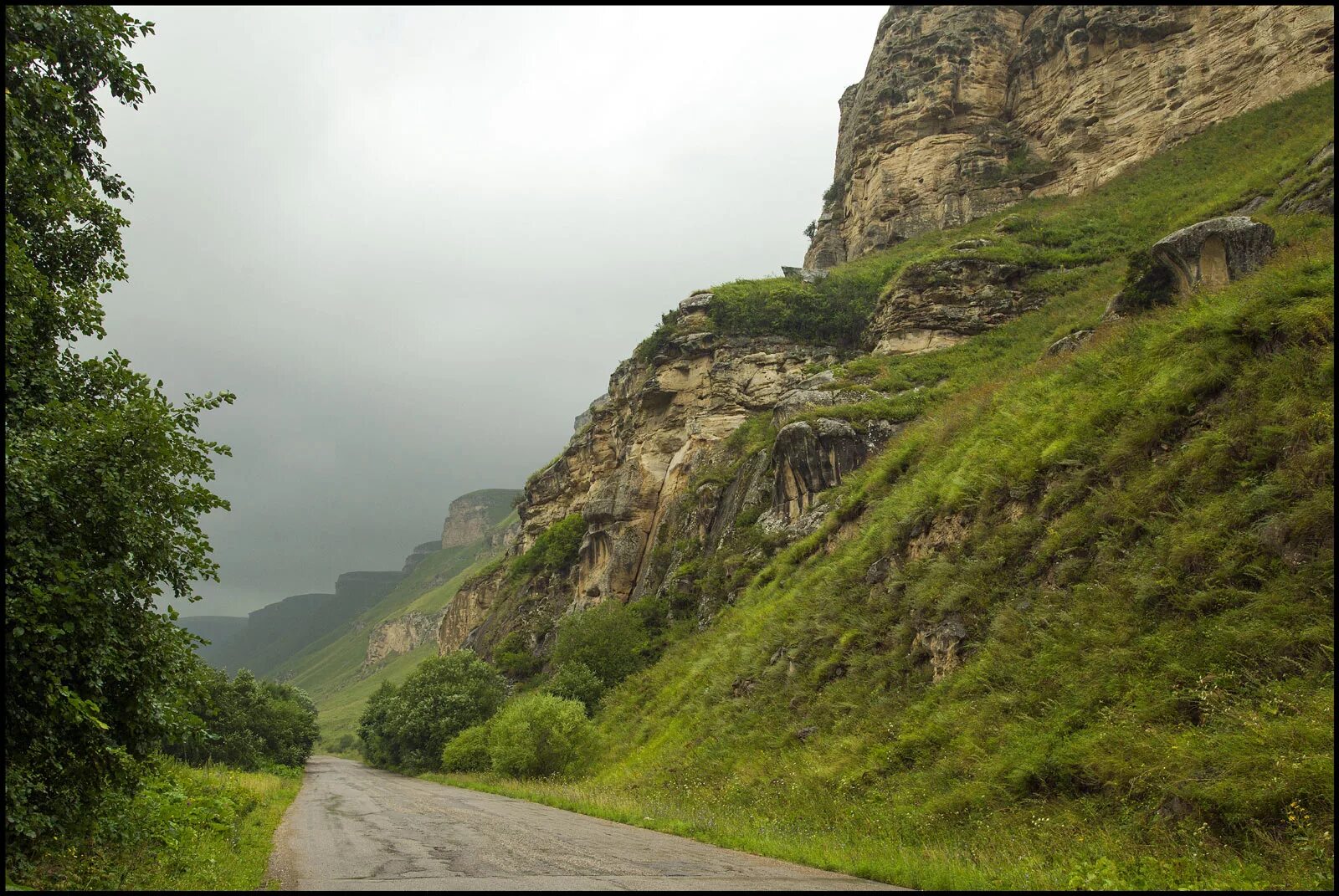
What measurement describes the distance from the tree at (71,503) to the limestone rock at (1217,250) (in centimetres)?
2289

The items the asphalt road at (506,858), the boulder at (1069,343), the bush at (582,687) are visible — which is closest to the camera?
the asphalt road at (506,858)

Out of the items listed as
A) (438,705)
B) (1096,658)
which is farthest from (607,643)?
(1096,658)

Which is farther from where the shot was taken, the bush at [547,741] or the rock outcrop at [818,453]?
the rock outcrop at [818,453]

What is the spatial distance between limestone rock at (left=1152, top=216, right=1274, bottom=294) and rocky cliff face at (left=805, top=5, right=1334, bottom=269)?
3848 centimetres

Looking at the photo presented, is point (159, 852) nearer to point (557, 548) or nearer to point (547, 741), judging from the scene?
point (547, 741)

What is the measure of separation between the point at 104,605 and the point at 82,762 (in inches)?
74.2

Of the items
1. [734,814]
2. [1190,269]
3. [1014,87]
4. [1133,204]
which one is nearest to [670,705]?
[734,814]

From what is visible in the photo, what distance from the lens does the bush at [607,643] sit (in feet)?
121

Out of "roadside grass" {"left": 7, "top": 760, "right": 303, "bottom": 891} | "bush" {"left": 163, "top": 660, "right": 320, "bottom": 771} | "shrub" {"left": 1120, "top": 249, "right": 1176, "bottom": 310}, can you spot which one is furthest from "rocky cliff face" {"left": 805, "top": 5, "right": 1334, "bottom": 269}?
"bush" {"left": 163, "top": 660, "right": 320, "bottom": 771}

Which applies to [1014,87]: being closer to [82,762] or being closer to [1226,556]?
[1226,556]

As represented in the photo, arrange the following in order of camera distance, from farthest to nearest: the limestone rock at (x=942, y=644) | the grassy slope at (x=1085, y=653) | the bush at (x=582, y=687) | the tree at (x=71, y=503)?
1. the bush at (x=582, y=687)
2. the limestone rock at (x=942, y=644)
3. the grassy slope at (x=1085, y=653)
4. the tree at (x=71, y=503)

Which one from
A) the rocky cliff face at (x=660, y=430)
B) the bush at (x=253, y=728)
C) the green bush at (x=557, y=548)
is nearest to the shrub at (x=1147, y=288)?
the rocky cliff face at (x=660, y=430)

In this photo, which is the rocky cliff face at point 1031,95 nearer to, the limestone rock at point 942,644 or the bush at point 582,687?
the bush at point 582,687

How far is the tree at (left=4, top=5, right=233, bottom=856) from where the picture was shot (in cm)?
704
